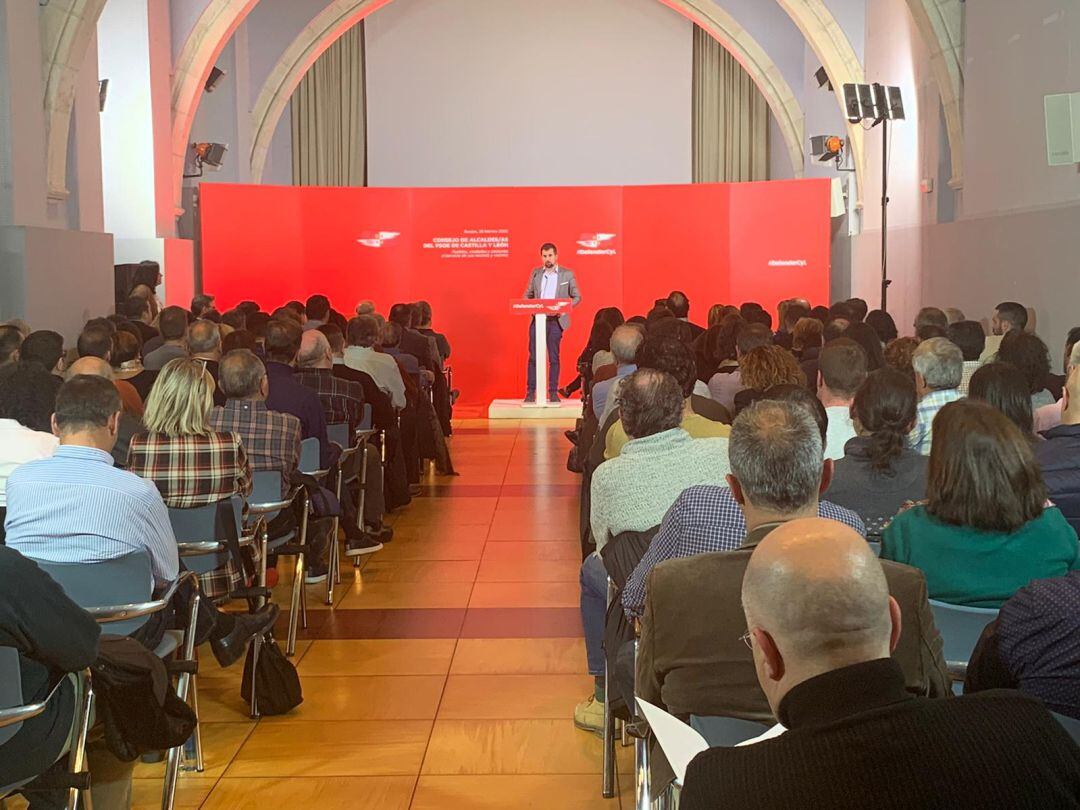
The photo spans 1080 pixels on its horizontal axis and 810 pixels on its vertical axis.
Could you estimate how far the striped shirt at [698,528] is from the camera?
10.9ft

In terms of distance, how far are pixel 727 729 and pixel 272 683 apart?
2.58 meters

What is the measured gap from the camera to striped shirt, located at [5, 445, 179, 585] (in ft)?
12.6

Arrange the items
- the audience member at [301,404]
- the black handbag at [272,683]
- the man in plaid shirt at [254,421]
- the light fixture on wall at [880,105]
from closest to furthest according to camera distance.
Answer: the black handbag at [272,683] < the man in plaid shirt at [254,421] < the audience member at [301,404] < the light fixture on wall at [880,105]

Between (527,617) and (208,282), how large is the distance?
10038mm

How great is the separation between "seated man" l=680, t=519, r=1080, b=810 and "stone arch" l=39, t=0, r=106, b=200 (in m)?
10.9

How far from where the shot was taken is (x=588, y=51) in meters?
22.1

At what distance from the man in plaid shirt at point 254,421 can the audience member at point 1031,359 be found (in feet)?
10.2

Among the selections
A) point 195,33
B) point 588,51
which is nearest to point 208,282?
point 195,33

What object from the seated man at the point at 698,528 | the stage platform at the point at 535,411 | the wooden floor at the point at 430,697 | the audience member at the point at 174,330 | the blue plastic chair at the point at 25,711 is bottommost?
the wooden floor at the point at 430,697

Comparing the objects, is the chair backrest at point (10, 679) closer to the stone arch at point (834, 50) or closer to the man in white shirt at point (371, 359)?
the man in white shirt at point (371, 359)

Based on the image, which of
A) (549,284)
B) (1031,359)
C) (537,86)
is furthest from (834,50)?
(1031,359)

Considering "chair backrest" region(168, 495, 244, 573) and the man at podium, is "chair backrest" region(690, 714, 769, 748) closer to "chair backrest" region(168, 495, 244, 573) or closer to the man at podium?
"chair backrest" region(168, 495, 244, 573)

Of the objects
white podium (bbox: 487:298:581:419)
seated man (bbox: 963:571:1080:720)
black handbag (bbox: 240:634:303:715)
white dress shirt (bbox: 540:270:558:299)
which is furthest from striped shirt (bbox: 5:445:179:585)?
white dress shirt (bbox: 540:270:558:299)

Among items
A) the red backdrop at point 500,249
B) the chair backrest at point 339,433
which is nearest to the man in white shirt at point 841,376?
the chair backrest at point 339,433
